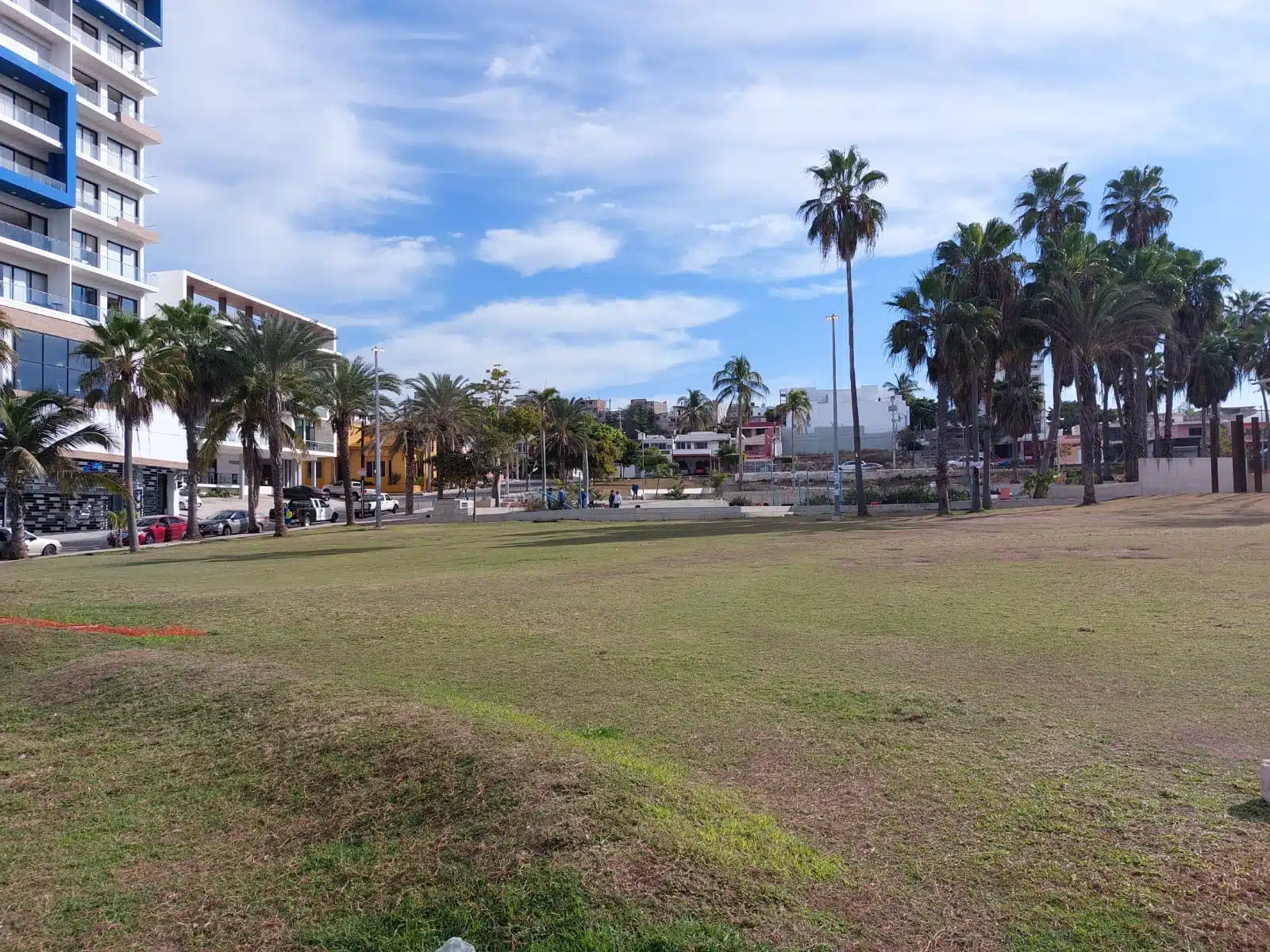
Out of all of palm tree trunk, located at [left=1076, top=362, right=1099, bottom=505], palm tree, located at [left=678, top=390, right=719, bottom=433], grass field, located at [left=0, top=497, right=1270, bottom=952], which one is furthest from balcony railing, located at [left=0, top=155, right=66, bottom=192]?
palm tree, located at [left=678, top=390, right=719, bottom=433]

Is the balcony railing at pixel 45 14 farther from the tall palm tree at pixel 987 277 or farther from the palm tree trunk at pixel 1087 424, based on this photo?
the palm tree trunk at pixel 1087 424

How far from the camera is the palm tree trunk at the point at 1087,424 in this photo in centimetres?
4125

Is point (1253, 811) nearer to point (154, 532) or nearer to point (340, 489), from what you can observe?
point (154, 532)

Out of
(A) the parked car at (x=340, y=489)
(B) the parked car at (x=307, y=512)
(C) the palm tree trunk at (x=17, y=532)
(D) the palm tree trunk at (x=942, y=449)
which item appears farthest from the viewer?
(A) the parked car at (x=340, y=489)

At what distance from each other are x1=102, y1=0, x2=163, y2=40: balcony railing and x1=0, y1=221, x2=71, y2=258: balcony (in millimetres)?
14951

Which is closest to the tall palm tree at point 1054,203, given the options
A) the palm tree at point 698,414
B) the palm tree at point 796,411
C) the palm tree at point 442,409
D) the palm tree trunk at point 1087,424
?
the palm tree trunk at point 1087,424

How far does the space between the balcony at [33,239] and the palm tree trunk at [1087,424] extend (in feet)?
166

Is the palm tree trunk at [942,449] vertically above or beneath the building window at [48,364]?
beneath

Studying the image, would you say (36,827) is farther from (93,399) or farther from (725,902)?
(93,399)

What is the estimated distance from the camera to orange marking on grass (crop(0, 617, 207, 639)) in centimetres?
1191

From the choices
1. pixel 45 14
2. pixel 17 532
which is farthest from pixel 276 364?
pixel 45 14

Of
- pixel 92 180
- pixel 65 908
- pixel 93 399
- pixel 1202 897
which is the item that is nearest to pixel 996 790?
pixel 1202 897

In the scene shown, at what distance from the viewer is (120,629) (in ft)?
41.4

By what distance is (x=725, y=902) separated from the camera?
4191 millimetres
